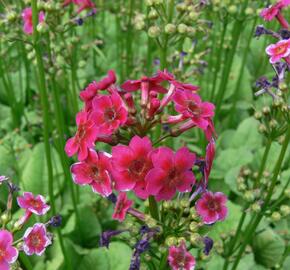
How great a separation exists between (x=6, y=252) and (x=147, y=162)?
643 millimetres

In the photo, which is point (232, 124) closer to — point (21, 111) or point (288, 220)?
point (288, 220)

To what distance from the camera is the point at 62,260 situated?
3.27 m

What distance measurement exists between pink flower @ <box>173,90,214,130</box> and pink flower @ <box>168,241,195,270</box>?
496 mm

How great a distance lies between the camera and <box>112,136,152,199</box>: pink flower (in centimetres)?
179

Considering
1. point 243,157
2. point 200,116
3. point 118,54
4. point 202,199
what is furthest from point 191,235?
point 118,54

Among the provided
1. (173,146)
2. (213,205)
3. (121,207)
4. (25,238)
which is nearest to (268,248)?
(173,146)

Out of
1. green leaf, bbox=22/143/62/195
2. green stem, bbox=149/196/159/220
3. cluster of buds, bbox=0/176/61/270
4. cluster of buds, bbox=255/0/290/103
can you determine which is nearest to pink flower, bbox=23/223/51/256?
cluster of buds, bbox=0/176/61/270

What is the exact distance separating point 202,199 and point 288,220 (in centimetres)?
206

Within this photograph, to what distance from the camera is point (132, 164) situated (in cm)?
179

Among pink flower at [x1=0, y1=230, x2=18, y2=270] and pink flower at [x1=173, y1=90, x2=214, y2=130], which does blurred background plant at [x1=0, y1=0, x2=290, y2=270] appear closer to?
pink flower at [x1=173, y1=90, x2=214, y2=130]

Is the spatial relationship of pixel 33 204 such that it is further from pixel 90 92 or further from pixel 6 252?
pixel 90 92

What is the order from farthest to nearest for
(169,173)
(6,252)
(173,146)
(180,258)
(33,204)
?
(173,146) < (33,204) < (180,258) < (6,252) < (169,173)

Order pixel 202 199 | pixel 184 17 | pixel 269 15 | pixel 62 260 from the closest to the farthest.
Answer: pixel 202 199 < pixel 269 15 < pixel 184 17 < pixel 62 260

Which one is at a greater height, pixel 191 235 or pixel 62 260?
pixel 191 235
